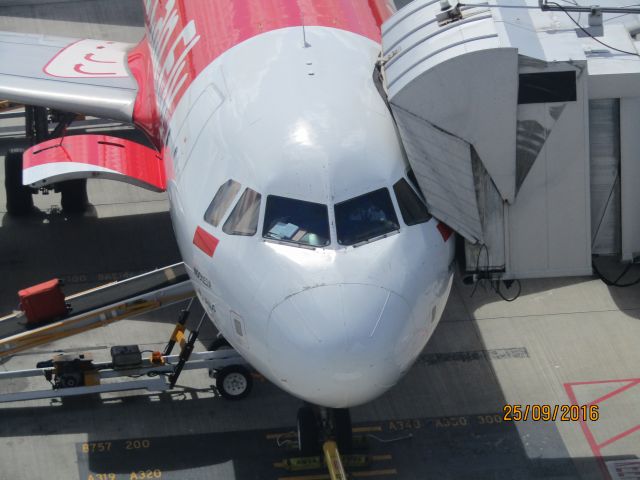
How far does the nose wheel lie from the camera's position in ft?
49.5

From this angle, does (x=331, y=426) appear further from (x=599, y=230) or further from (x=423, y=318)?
(x=599, y=230)

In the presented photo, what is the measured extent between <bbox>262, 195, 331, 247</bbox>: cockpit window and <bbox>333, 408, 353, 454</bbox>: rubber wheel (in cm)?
289

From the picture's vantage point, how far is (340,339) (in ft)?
40.9

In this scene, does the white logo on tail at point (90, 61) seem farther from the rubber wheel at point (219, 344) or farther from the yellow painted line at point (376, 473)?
the yellow painted line at point (376, 473)

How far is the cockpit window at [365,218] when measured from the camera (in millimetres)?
13270

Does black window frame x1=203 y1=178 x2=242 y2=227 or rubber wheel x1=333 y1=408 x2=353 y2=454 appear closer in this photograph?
black window frame x1=203 y1=178 x2=242 y2=227

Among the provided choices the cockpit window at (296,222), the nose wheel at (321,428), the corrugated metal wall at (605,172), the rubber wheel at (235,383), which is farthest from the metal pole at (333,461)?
the corrugated metal wall at (605,172)

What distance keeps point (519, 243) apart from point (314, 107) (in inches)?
121

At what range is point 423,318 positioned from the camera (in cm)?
1333

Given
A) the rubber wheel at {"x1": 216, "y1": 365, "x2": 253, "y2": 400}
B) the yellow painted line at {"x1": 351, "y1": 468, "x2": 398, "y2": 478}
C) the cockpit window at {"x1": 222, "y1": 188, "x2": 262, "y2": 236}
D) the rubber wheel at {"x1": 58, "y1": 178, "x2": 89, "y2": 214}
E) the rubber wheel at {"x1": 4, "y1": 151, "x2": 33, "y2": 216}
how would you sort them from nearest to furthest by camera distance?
the cockpit window at {"x1": 222, "y1": 188, "x2": 262, "y2": 236} < the yellow painted line at {"x1": 351, "y1": 468, "x2": 398, "y2": 478} < the rubber wheel at {"x1": 216, "y1": 365, "x2": 253, "y2": 400} < the rubber wheel at {"x1": 58, "y1": 178, "x2": 89, "y2": 214} < the rubber wheel at {"x1": 4, "y1": 151, "x2": 33, "y2": 216}

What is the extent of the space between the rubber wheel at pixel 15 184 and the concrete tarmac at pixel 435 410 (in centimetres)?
199

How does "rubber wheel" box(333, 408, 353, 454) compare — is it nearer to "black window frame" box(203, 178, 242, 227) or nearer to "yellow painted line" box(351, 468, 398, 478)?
"yellow painted line" box(351, 468, 398, 478)

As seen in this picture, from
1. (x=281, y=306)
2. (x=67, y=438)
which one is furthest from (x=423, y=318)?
(x=67, y=438)
